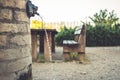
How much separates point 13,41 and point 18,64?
30 centimetres

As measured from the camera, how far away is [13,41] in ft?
10.6

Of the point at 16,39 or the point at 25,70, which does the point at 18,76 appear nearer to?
the point at 25,70

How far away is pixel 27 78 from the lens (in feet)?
11.7

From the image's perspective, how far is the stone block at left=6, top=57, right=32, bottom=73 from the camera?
3.16 metres

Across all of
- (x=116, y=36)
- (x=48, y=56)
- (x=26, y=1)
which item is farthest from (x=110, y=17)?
(x=26, y=1)

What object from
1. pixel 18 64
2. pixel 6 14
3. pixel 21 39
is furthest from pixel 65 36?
pixel 6 14

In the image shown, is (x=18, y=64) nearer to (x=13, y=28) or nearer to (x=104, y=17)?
(x=13, y=28)

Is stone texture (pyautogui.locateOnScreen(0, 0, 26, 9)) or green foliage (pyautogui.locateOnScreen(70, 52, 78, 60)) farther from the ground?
stone texture (pyautogui.locateOnScreen(0, 0, 26, 9))

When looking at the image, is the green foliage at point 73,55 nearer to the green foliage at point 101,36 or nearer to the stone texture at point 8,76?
the stone texture at point 8,76

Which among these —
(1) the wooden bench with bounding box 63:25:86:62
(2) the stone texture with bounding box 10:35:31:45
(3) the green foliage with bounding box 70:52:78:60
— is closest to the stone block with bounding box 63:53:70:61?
(1) the wooden bench with bounding box 63:25:86:62

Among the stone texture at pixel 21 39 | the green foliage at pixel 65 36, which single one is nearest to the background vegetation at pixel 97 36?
the green foliage at pixel 65 36

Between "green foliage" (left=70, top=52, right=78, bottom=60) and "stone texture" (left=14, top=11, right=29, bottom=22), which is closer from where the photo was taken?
"stone texture" (left=14, top=11, right=29, bottom=22)

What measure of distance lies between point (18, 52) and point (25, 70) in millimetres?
311

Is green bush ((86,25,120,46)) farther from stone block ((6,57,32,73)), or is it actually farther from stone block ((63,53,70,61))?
stone block ((6,57,32,73))
